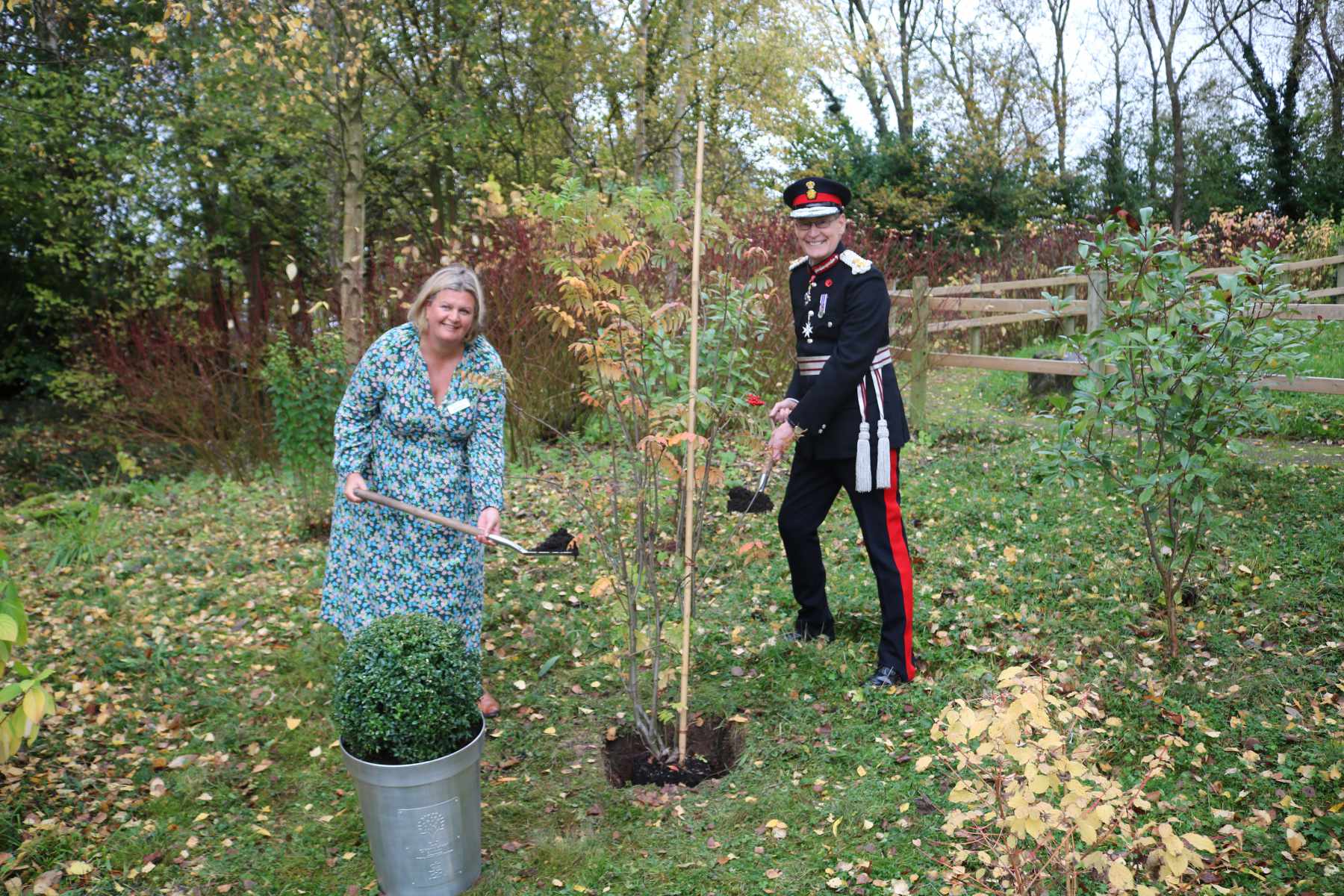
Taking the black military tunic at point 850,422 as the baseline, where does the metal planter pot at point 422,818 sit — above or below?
below

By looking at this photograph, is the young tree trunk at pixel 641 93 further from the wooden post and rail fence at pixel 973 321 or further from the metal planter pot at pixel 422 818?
the metal planter pot at pixel 422 818

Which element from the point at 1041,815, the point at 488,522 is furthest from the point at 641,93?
the point at 1041,815

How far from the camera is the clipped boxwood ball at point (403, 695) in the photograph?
7.88ft

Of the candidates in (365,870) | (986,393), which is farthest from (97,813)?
(986,393)

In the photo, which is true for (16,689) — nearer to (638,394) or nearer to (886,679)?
(638,394)

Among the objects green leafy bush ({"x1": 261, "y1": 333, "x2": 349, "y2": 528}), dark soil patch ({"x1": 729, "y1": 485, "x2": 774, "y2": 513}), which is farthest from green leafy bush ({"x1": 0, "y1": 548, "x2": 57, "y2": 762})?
dark soil patch ({"x1": 729, "y1": 485, "x2": 774, "y2": 513})

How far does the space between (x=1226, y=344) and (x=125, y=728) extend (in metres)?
4.22

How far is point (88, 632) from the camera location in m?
4.43

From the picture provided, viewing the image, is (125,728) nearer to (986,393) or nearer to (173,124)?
(986,393)

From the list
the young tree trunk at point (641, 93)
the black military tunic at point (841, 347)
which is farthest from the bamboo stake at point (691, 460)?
the young tree trunk at point (641, 93)

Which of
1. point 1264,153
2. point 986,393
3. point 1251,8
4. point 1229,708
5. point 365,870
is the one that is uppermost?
point 1251,8

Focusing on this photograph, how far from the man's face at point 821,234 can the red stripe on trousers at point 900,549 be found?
0.76m

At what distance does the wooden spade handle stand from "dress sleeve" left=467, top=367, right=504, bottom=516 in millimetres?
155

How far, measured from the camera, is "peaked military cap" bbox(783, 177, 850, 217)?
326 centimetres
